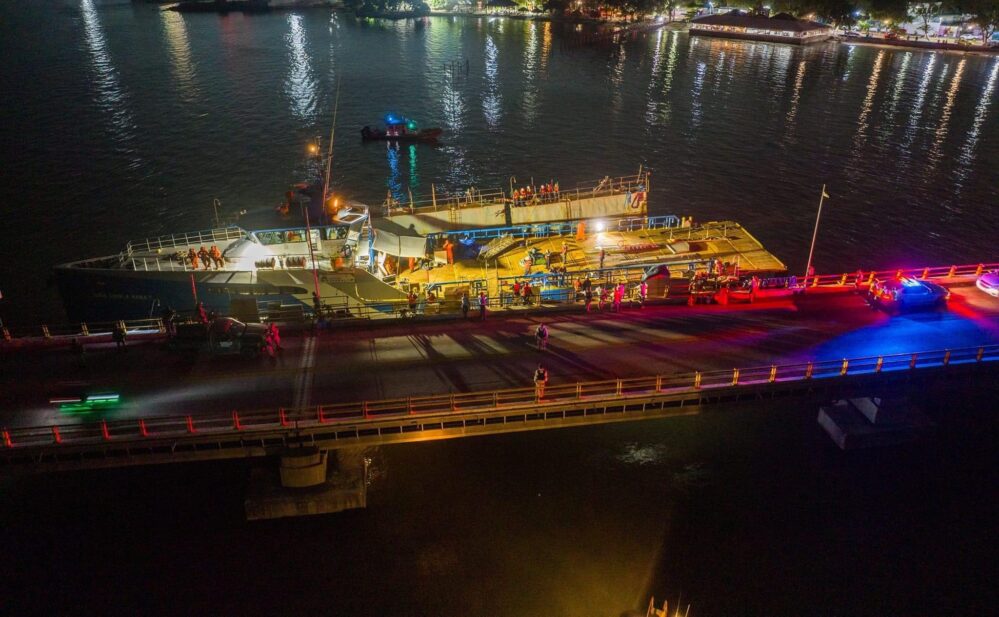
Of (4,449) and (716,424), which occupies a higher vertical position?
(4,449)

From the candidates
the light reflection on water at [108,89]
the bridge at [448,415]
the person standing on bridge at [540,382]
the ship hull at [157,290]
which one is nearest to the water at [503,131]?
the light reflection on water at [108,89]

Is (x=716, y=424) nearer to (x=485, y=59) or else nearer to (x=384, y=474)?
(x=384, y=474)

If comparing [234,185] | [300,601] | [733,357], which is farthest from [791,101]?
[300,601]

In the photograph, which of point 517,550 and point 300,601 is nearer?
point 300,601

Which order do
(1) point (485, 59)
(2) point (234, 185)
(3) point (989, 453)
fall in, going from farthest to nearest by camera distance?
(1) point (485, 59)
(2) point (234, 185)
(3) point (989, 453)

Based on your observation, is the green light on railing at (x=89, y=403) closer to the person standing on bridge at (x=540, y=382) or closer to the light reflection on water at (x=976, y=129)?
the person standing on bridge at (x=540, y=382)

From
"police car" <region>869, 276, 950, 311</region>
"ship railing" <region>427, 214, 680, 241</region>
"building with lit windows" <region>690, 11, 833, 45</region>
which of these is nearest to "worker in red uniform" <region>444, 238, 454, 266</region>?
"ship railing" <region>427, 214, 680, 241</region>

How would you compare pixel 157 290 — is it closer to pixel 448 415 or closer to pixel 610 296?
Result: pixel 448 415

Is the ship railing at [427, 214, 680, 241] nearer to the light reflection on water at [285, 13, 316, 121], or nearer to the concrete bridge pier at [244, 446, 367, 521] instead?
the concrete bridge pier at [244, 446, 367, 521]
